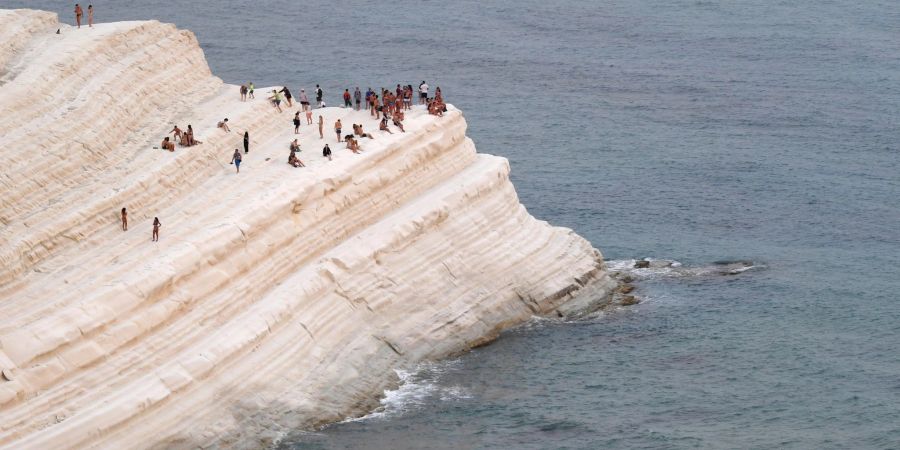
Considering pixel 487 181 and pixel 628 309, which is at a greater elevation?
pixel 487 181

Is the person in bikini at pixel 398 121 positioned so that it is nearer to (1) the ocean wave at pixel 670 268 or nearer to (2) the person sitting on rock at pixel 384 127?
(2) the person sitting on rock at pixel 384 127

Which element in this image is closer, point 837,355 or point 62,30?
point 837,355

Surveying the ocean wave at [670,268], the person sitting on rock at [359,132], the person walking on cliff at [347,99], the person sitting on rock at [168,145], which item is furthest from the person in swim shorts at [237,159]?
the ocean wave at [670,268]

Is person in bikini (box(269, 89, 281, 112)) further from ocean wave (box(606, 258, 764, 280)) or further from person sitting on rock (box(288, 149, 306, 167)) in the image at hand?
ocean wave (box(606, 258, 764, 280))

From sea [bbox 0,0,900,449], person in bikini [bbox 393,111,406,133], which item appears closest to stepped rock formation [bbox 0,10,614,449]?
person in bikini [bbox 393,111,406,133]

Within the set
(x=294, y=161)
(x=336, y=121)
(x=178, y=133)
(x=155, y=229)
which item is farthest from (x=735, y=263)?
(x=155, y=229)

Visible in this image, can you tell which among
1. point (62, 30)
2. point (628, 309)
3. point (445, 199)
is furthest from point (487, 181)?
point (62, 30)

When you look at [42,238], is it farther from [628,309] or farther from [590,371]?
[628,309]
